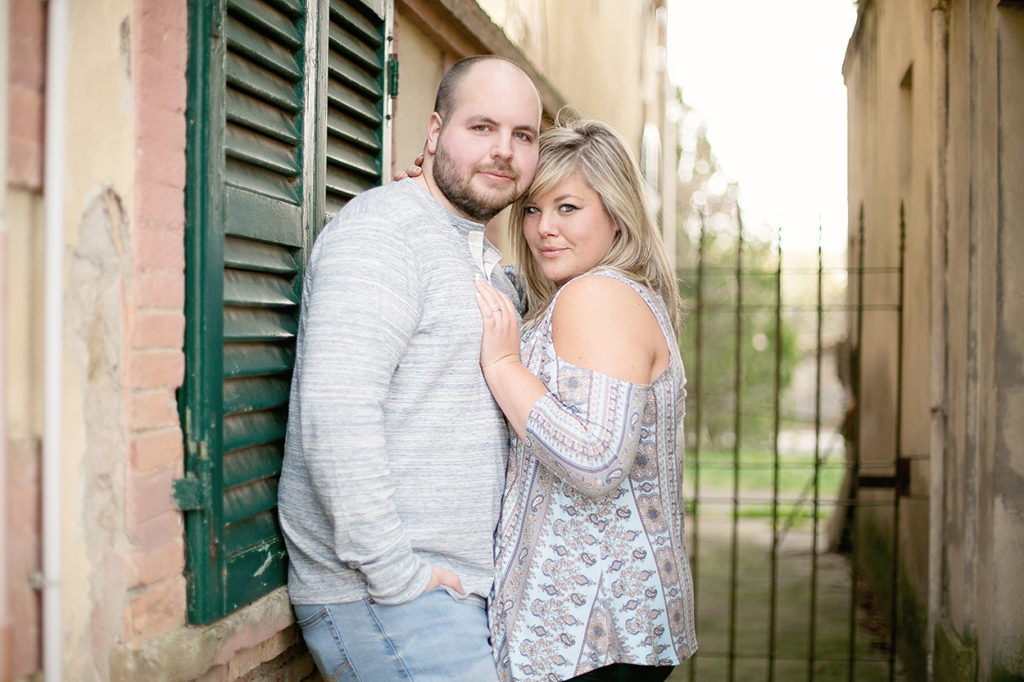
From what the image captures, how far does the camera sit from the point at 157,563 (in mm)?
1998

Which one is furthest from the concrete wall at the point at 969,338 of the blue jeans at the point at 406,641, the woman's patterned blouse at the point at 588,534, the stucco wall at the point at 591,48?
the blue jeans at the point at 406,641

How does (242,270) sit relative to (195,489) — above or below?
above

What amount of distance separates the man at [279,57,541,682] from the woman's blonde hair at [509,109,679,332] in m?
0.16

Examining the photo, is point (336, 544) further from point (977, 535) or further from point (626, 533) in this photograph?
point (977, 535)

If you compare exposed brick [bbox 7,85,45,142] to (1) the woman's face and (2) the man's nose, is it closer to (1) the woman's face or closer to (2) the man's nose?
(2) the man's nose

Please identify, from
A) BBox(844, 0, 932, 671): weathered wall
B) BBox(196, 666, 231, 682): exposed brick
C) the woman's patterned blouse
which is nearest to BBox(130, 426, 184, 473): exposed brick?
BBox(196, 666, 231, 682): exposed brick

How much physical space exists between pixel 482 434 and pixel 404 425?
0.22 metres

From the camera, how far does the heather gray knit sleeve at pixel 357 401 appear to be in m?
2.05

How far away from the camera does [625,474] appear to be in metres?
2.30

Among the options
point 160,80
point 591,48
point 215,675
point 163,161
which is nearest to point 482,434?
point 215,675

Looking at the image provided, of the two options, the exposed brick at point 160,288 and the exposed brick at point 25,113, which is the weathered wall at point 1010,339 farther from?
the exposed brick at point 25,113

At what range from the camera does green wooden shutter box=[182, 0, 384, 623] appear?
207 centimetres

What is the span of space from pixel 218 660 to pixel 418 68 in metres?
2.64

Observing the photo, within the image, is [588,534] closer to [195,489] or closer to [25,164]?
[195,489]
